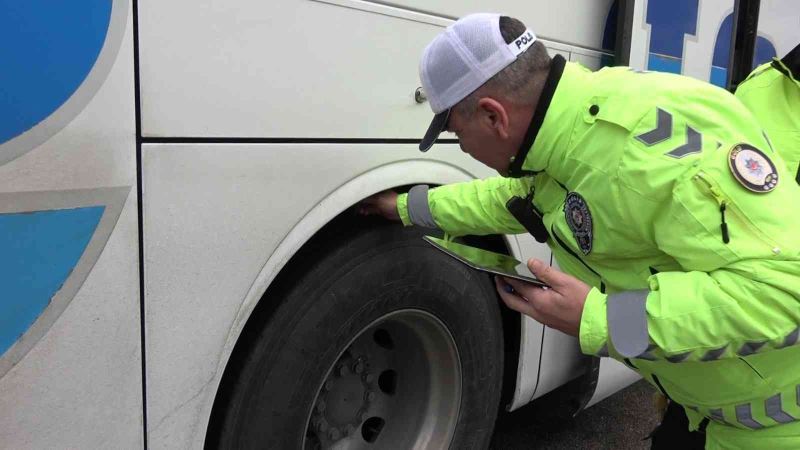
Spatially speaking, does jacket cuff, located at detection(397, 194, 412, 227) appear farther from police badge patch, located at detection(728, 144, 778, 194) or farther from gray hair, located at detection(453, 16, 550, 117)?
police badge patch, located at detection(728, 144, 778, 194)

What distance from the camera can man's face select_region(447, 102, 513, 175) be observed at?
1.41 meters

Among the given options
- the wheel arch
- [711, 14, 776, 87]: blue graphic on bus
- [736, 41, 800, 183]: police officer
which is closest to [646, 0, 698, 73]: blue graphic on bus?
[711, 14, 776, 87]: blue graphic on bus

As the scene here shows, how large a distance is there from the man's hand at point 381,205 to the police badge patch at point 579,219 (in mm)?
573

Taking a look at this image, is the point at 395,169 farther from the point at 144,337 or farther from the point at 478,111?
the point at 144,337

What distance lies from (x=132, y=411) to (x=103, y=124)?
1.98 feet

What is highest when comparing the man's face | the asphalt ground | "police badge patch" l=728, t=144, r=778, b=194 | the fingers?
the man's face

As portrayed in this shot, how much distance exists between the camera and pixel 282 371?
Result: 1.66 m

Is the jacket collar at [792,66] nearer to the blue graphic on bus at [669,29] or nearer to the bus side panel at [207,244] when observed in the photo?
the blue graphic on bus at [669,29]

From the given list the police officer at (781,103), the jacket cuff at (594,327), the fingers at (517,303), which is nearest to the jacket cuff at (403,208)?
the fingers at (517,303)

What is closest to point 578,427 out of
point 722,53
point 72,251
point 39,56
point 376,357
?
point 376,357

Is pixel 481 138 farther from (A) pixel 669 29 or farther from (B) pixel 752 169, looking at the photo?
(A) pixel 669 29

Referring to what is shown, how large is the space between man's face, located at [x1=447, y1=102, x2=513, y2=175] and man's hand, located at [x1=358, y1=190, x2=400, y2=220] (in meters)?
0.38

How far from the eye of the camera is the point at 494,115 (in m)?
1.38

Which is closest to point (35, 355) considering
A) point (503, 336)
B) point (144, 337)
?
point (144, 337)
